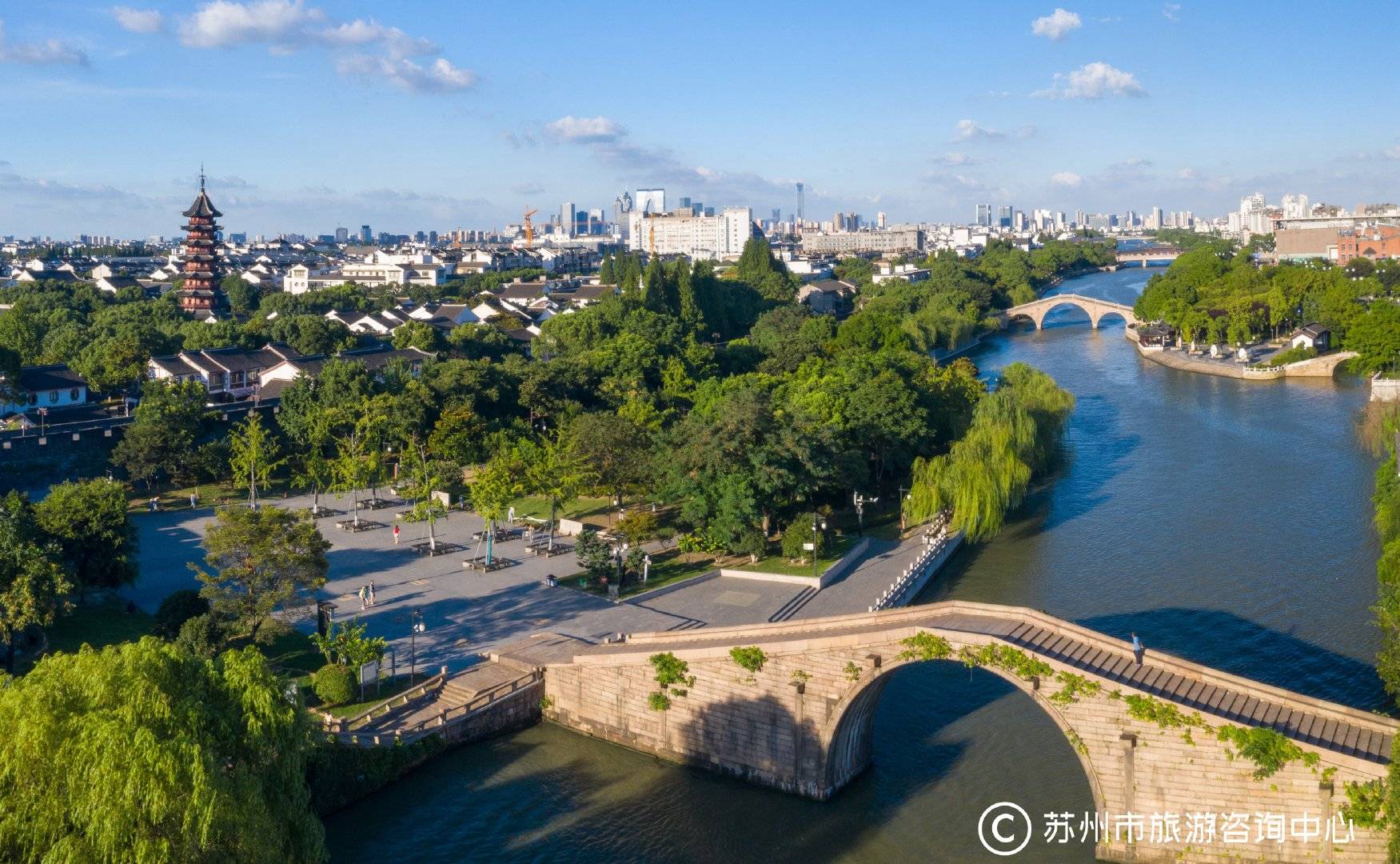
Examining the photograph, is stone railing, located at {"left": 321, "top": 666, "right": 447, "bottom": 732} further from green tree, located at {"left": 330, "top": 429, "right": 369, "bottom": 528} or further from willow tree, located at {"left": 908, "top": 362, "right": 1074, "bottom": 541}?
willow tree, located at {"left": 908, "top": 362, "right": 1074, "bottom": 541}

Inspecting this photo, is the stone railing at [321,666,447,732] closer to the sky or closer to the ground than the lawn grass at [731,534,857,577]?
closer to the ground

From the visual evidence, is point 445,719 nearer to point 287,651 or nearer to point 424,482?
point 287,651

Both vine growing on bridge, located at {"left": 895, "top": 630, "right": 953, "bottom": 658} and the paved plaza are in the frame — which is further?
the paved plaza

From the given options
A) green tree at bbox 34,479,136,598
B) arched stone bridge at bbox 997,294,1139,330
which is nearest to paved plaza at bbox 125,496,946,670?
green tree at bbox 34,479,136,598

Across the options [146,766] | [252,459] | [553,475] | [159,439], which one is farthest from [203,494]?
[146,766]

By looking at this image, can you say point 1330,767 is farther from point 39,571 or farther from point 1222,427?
point 1222,427
